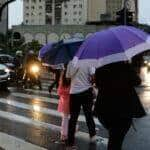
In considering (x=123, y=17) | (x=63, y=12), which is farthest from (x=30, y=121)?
(x=63, y=12)

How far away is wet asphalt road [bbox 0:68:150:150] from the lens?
418 inches

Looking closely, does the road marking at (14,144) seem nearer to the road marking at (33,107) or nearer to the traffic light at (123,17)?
the road marking at (33,107)

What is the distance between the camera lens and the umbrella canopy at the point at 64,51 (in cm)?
1008

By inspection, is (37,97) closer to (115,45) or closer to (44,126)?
(44,126)

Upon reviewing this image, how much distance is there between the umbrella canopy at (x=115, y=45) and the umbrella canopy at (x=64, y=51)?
96.9 inches

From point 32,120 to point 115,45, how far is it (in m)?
6.81

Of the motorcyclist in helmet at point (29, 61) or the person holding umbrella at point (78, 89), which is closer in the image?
the person holding umbrella at point (78, 89)

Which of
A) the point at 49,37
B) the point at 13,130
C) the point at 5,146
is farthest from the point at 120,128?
the point at 49,37

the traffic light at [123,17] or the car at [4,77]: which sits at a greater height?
the traffic light at [123,17]

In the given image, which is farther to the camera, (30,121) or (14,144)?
(30,121)

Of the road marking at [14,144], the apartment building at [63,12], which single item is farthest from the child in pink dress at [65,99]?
the apartment building at [63,12]

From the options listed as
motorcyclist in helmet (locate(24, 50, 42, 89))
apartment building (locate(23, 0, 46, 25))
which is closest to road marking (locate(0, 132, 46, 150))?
motorcyclist in helmet (locate(24, 50, 42, 89))

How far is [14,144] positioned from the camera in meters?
10.6

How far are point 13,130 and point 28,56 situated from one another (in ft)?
38.2
